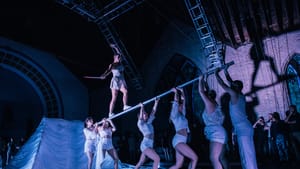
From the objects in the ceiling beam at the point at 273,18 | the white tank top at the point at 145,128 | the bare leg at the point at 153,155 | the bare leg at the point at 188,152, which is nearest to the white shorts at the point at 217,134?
the bare leg at the point at 188,152

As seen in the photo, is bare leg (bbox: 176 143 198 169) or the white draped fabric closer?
bare leg (bbox: 176 143 198 169)

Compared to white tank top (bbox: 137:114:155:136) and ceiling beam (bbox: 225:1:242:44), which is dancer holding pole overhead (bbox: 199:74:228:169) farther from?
ceiling beam (bbox: 225:1:242:44)

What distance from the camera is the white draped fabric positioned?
675cm

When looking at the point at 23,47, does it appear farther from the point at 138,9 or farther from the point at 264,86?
the point at 264,86

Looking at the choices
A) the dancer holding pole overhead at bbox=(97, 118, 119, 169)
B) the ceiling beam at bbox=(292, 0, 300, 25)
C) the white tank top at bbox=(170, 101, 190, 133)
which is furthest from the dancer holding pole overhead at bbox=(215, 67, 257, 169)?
the ceiling beam at bbox=(292, 0, 300, 25)

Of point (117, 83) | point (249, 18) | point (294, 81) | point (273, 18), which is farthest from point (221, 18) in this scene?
point (117, 83)

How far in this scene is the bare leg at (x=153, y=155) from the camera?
208 inches

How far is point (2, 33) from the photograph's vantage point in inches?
494

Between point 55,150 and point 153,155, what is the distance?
348 cm

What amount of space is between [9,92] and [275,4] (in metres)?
16.6

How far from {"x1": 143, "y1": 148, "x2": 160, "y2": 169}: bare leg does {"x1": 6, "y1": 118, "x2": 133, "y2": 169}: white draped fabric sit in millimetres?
2510

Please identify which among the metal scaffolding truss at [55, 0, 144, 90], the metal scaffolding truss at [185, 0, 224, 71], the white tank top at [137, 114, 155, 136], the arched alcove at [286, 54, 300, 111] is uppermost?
the metal scaffolding truss at [55, 0, 144, 90]

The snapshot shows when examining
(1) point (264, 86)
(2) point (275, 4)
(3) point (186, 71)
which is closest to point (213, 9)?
(2) point (275, 4)

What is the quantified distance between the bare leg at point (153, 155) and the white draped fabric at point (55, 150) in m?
2.51
